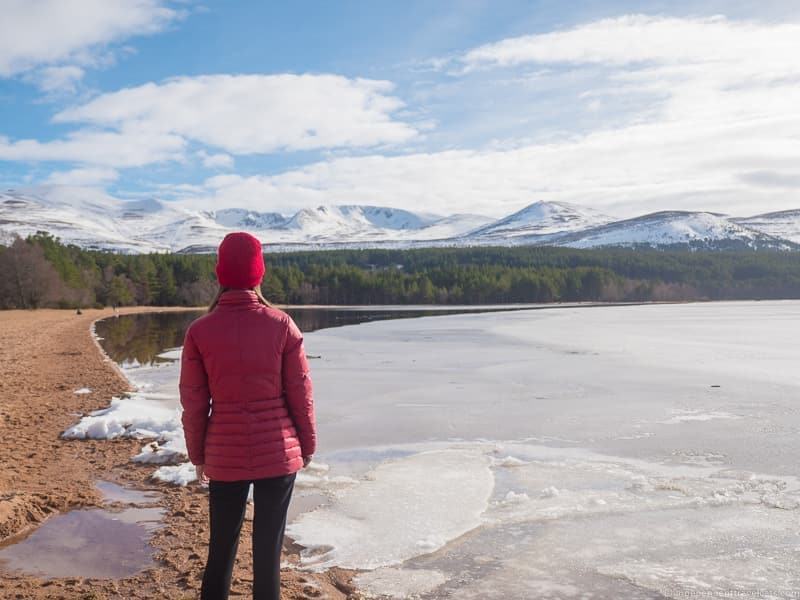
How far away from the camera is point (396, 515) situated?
6.71 meters

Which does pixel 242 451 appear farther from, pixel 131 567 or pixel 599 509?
pixel 599 509

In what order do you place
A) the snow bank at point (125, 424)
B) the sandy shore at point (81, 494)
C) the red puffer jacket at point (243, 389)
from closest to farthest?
the red puffer jacket at point (243, 389)
the sandy shore at point (81, 494)
the snow bank at point (125, 424)

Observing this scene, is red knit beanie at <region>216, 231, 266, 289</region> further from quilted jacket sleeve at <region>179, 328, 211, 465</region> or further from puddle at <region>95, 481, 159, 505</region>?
puddle at <region>95, 481, 159, 505</region>

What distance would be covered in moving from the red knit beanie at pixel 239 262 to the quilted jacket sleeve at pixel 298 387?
0.34m

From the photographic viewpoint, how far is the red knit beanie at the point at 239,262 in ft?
11.7

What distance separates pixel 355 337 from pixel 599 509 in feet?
87.5

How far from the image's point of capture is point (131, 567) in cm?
513

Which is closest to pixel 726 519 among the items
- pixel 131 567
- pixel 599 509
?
pixel 599 509

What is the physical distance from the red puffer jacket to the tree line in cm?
6936

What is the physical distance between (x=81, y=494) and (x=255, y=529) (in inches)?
160

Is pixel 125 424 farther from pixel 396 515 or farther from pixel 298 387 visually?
pixel 298 387

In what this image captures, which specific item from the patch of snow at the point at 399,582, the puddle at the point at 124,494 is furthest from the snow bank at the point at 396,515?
the puddle at the point at 124,494

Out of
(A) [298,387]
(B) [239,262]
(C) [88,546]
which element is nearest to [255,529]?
(A) [298,387]

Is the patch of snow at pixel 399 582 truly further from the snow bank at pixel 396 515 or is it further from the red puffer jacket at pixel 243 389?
the red puffer jacket at pixel 243 389
